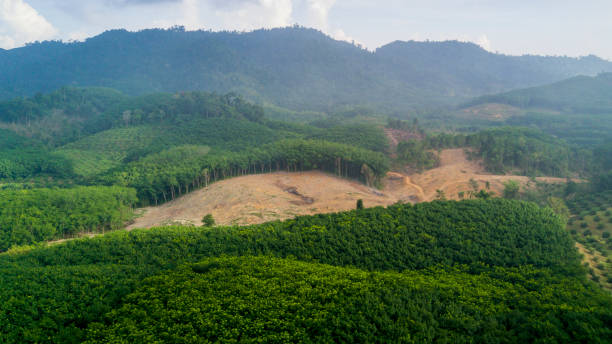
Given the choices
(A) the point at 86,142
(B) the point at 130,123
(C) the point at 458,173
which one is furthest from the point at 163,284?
(B) the point at 130,123

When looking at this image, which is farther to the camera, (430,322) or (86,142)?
(86,142)

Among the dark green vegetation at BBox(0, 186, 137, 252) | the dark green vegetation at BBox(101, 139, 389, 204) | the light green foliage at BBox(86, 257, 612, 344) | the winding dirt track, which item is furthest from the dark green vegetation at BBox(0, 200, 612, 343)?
the dark green vegetation at BBox(101, 139, 389, 204)

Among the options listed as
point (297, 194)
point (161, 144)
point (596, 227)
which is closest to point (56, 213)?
point (297, 194)

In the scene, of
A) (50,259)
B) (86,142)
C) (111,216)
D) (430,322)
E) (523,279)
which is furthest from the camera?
(86,142)

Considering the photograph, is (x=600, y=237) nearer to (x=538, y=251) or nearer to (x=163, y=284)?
(x=538, y=251)

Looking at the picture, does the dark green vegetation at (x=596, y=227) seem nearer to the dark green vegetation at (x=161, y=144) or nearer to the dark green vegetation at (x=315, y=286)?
the dark green vegetation at (x=315, y=286)
